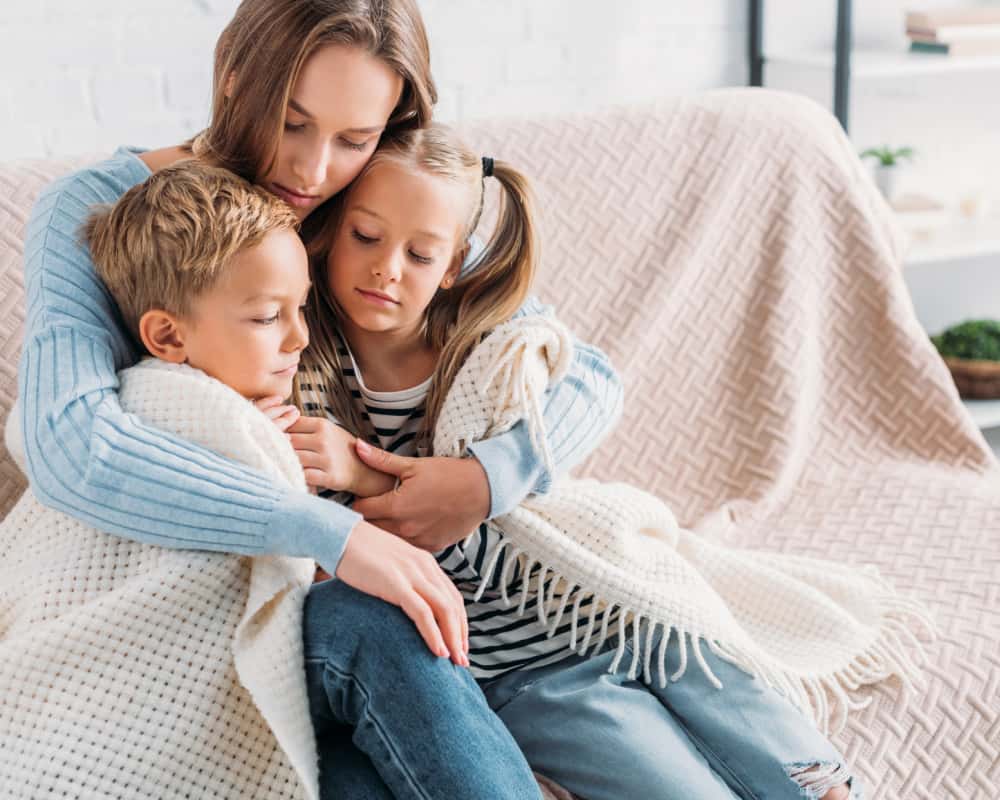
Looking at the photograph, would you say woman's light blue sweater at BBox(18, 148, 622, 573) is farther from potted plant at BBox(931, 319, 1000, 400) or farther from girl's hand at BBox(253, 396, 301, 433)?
potted plant at BBox(931, 319, 1000, 400)

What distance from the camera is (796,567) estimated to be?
4.96 feet

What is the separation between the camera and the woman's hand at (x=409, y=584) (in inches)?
40.7

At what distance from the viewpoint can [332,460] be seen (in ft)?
3.90

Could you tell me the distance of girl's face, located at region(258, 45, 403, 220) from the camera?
1183mm

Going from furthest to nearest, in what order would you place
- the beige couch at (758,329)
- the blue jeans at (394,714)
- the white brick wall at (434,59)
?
the white brick wall at (434,59)
the beige couch at (758,329)
the blue jeans at (394,714)

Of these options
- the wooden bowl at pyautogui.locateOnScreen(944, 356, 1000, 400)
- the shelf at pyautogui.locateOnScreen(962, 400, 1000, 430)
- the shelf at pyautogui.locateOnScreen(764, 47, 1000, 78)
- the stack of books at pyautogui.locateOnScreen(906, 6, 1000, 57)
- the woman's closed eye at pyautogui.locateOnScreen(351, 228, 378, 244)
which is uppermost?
the woman's closed eye at pyautogui.locateOnScreen(351, 228, 378, 244)

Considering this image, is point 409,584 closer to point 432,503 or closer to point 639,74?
point 432,503

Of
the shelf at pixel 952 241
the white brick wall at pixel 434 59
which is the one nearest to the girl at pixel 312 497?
the white brick wall at pixel 434 59

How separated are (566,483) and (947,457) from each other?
0.77 m

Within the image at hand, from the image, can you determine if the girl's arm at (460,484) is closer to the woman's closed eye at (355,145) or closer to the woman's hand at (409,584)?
the woman's hand at (409,584)

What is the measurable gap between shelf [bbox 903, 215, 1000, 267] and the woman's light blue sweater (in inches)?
72.6

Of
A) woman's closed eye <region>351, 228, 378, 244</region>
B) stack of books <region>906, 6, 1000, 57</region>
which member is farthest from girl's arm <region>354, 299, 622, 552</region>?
stack of books <region>906, 6, 1000, 57</region>

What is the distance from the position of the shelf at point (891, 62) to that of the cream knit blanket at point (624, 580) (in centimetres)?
145

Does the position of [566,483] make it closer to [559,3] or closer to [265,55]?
[265,55]
